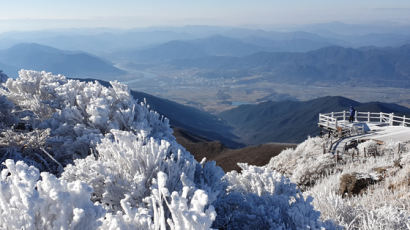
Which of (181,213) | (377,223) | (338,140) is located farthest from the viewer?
(338,140)

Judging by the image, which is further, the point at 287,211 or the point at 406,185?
the point at 406,185

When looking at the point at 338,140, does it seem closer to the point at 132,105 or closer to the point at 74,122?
the point at 132,105

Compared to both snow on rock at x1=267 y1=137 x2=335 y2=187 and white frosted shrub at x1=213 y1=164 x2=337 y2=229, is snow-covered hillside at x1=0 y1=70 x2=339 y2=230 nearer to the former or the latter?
white frosted shrub at x1=213 y1=164 x2=337 y2=229

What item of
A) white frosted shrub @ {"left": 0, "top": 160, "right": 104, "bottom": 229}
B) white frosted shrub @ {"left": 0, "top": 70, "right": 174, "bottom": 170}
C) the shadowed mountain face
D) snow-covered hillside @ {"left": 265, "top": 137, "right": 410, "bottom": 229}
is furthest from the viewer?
the shadowed mountain face

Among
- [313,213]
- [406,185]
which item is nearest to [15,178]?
[313,213]

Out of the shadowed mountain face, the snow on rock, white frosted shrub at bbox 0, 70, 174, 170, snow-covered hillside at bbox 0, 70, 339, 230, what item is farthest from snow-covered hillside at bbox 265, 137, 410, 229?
the shadowed mountain face
